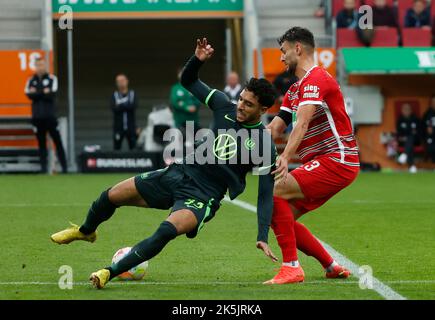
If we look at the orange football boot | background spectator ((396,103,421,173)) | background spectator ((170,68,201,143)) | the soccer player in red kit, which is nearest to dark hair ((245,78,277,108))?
the soccer player in red kit

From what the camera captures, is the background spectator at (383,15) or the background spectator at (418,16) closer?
the background spectator at (383,15)

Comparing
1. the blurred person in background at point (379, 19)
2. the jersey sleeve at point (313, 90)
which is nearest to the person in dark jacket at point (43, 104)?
the blurred person in background at point (379, 19)

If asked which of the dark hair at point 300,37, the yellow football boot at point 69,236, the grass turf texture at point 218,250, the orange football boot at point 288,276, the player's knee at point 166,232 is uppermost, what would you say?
the dark hair at point 300,37

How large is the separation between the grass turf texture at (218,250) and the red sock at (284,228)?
25 cm

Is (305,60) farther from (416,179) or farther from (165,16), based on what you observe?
(165,16)

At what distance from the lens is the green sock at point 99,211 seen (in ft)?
26.7

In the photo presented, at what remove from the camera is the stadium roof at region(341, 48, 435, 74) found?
22.4 metres

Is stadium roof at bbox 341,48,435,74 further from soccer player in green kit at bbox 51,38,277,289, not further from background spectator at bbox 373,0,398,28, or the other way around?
soccer player in green kit at bbox 51,38,277,289

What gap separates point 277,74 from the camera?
22547 mm

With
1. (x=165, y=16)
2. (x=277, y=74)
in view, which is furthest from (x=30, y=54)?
(x=277, y=74)

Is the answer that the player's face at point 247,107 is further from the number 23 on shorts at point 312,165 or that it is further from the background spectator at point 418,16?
the background spectator at point 418,16

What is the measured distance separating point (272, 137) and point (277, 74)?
47.2 feet

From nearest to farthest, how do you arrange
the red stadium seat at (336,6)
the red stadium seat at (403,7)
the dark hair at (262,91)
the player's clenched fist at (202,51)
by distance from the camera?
the dark hair at (262,91), the player's clenched fist at (202,51), the red stadium seat at (336,6), the red stadium seat at (403,7)

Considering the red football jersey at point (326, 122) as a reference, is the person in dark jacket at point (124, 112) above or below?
below
